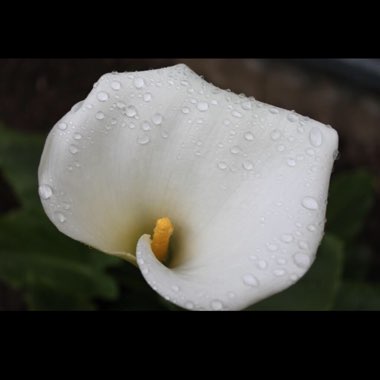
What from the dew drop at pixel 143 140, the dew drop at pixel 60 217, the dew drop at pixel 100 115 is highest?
the dew drop at pixel 100 115

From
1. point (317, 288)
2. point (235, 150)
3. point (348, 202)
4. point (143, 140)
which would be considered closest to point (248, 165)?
point (235, 150)

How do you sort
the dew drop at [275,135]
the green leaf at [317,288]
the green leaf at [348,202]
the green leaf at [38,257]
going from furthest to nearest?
the green leaf at [348,202], the green leaf at [38,257], the green leaf at [317,288], the dew drop at [275,135]

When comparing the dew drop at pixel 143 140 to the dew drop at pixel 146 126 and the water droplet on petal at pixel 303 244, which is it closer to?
the dew drop at pixel 146 126

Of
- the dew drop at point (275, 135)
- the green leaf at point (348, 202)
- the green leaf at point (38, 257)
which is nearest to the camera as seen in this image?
the dew drop at point (275, 135)

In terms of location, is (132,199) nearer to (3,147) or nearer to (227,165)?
(227,165)

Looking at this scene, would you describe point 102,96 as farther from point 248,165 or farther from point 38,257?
point 38,257

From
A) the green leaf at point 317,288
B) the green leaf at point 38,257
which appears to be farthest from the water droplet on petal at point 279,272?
the green leaf at point 38,257

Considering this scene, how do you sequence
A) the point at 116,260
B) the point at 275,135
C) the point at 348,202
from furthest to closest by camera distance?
the point at 348,202, the point at 116,260, the point at 275,135
